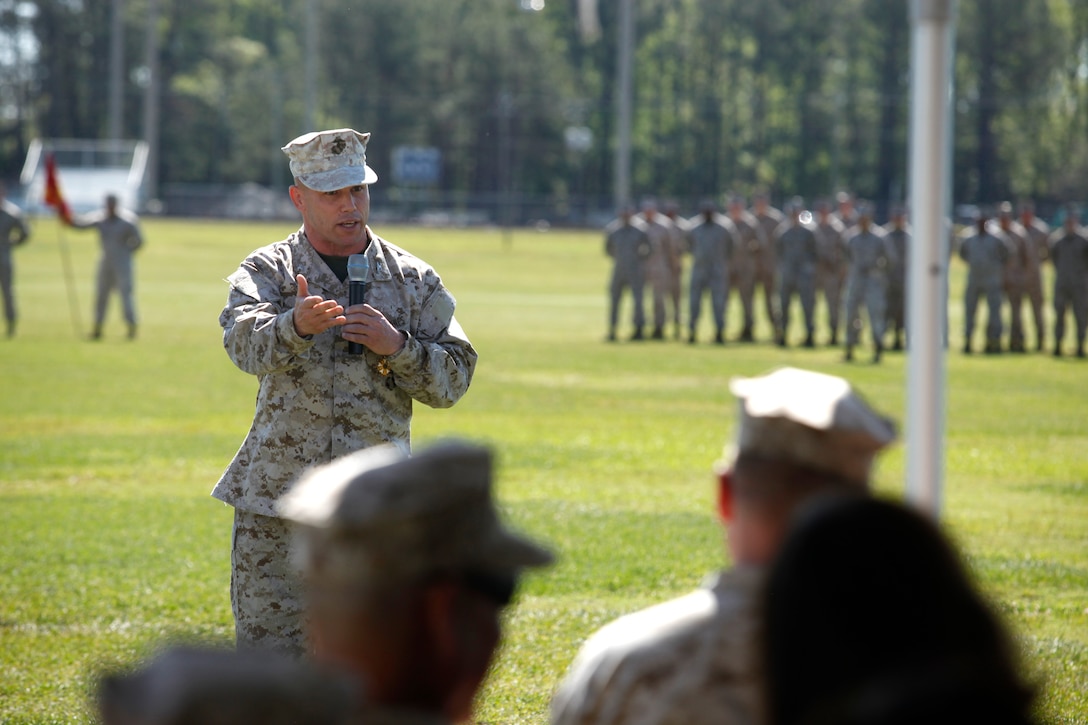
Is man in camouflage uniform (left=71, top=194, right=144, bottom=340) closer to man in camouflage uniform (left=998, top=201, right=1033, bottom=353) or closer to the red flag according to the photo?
the red flag

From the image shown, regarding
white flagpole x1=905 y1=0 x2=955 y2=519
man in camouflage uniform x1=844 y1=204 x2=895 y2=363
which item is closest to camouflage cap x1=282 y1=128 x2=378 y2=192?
white flagpole x1=905 y1=0 x2=955 y2=519

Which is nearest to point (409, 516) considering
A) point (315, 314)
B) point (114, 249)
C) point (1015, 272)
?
point (315, 314)

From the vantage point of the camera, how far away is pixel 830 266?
28.7 meters

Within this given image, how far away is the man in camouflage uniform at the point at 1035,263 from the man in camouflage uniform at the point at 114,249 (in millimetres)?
15370

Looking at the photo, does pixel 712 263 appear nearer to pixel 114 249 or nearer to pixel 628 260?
pixel 628 260

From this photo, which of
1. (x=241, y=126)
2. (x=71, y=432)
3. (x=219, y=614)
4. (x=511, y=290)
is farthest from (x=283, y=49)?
(x=219, y=614)

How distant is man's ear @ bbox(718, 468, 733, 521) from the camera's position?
8.58ft

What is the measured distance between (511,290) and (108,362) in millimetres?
21616

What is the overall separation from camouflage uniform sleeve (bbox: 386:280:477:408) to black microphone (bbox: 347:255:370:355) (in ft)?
0.42

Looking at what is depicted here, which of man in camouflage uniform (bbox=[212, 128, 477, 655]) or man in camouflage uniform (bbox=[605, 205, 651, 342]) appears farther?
man in camouflage uniform (bbox=[605, 205, 651, 342])

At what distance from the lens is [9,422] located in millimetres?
16781

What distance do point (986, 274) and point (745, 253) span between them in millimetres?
4641

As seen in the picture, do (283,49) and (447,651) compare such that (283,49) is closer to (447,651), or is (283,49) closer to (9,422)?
(9,422)

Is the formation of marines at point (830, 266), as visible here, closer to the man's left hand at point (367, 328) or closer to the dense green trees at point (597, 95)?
the man's left hand at point (367, 328)
